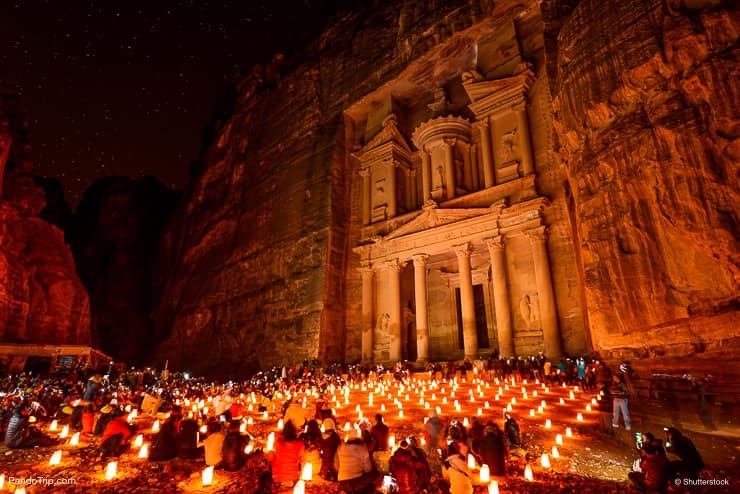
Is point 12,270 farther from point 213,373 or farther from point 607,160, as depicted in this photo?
point 607,160

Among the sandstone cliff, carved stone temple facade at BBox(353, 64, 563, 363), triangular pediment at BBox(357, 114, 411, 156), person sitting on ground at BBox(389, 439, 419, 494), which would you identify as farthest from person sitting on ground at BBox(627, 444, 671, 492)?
the sandstone cliff

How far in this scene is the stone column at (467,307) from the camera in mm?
22078

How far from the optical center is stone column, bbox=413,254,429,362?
78.9 feet

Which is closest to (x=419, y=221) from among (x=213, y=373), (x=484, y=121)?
(x=484, y=121)

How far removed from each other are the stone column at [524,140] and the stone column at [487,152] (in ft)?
6.44

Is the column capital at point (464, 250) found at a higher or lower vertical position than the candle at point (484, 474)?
higher

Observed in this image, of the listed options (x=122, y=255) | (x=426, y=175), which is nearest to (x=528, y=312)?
(x=426, y=175)

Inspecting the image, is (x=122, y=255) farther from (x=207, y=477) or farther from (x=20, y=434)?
(x=207, y=477)

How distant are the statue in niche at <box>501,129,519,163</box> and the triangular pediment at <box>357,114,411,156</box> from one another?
8.49 meters

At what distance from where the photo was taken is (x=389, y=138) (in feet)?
99.0

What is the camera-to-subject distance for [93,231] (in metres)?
50.2

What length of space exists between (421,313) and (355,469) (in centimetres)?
1972

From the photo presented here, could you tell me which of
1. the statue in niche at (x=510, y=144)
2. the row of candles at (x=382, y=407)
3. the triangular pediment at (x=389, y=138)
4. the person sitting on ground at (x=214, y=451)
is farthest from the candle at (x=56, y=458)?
the triangular pediment at (x=389, y=138)

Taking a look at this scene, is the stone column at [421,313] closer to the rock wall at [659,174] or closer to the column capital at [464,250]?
the column capital at [464,250]
